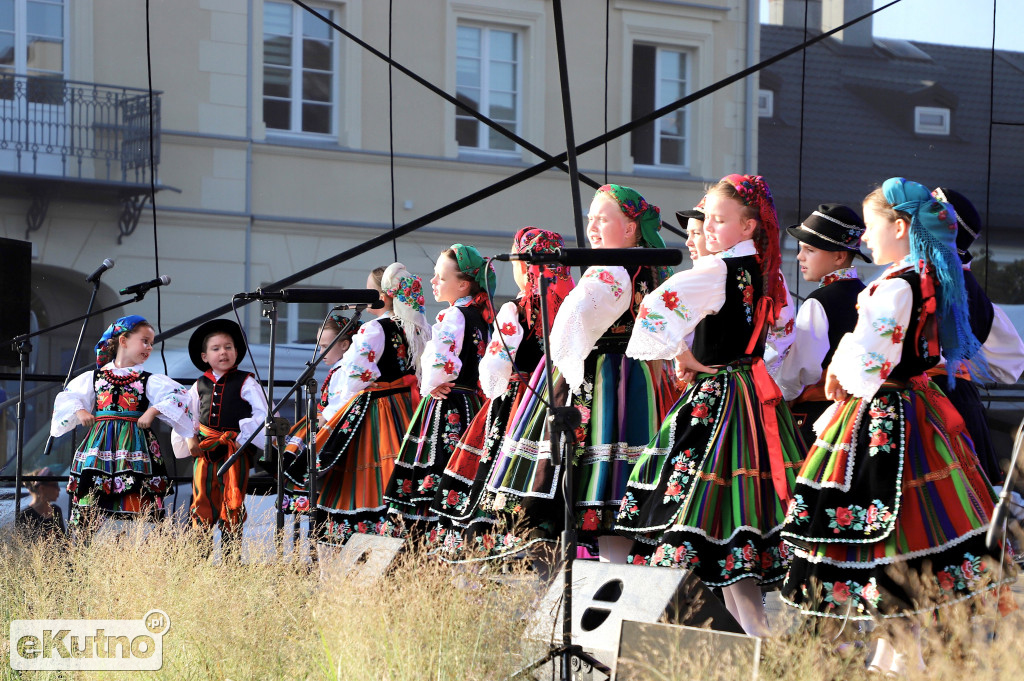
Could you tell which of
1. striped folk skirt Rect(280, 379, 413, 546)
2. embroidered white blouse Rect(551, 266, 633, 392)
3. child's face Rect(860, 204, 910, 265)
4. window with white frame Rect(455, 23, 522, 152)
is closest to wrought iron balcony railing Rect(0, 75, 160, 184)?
window with white frame Rect(455, 23, 522, 152)

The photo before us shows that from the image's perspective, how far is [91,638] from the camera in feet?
10.7

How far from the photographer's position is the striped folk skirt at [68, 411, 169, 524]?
5555mm

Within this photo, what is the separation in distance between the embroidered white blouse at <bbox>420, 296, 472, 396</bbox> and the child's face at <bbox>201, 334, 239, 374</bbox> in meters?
1.60

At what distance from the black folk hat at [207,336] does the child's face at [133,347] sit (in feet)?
0.72

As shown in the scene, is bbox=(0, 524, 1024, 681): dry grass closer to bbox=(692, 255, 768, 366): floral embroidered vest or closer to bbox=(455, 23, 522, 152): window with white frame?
bbox=(692, 255, 768, 366): floral embroidered vest

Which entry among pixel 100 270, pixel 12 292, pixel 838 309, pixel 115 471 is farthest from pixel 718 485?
pixel 12 292

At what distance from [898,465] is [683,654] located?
71 centimetres

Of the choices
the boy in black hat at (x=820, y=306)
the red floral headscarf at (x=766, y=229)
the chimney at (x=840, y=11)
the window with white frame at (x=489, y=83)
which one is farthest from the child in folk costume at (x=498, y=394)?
the chimney at (x=840, y=11)

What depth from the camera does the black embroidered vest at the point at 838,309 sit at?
383 centimetres

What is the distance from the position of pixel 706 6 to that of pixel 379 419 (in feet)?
13.1

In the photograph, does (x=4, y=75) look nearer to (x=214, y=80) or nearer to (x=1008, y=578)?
(x=214, y=80)

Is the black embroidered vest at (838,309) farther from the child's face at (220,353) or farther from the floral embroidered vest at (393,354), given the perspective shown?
the child's face at (220,353)

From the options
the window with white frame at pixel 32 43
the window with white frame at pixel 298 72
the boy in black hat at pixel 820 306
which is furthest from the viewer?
the window with white frame at pixel 298 72

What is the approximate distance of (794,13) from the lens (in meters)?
7.68
